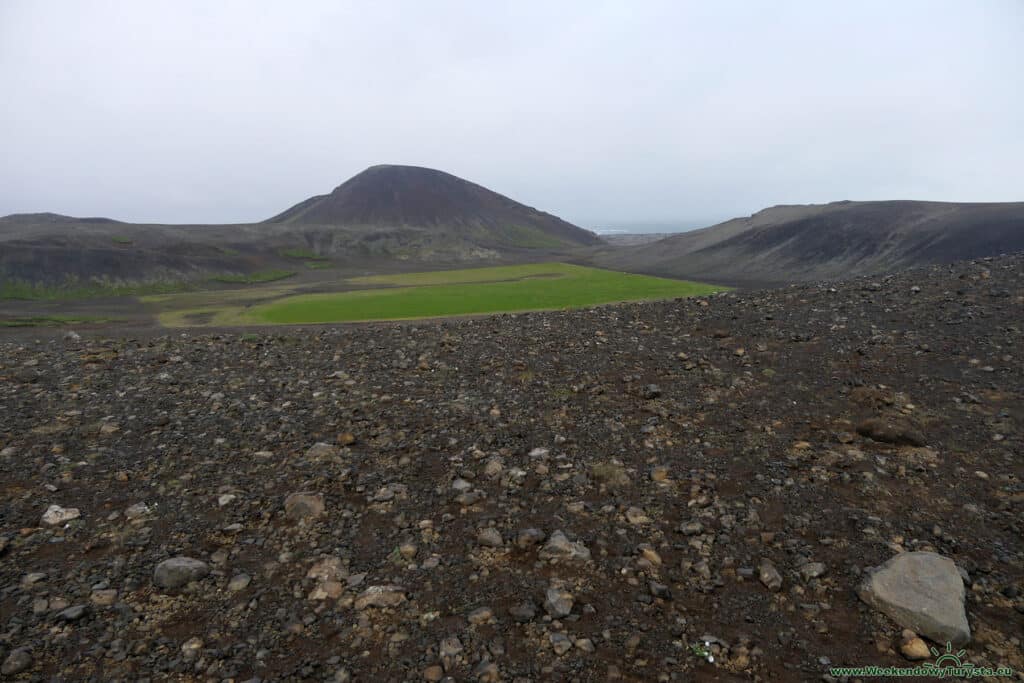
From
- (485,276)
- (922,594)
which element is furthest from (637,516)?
(485,276)

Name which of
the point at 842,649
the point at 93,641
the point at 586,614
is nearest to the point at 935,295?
the point at 842,649

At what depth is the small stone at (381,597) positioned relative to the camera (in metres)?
4.11

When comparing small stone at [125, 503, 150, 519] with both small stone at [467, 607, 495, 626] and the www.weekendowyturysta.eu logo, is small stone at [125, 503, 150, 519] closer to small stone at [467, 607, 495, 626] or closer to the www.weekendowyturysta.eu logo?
small stone at [467, 607, 495, 626]

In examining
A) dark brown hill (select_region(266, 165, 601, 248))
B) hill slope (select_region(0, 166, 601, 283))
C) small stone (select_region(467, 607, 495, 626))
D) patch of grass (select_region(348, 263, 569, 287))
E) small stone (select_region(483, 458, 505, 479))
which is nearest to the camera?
small stone (select_region(467, 607, 495, 626))

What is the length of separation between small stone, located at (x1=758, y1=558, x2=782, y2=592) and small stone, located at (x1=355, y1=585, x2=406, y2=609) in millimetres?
2831

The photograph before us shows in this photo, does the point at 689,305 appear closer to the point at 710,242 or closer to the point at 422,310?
the point at 422,310

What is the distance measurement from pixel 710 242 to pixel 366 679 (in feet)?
264

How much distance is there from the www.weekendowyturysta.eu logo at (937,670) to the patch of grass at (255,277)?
6269 cm

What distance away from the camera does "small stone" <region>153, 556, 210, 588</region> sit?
4.34 m

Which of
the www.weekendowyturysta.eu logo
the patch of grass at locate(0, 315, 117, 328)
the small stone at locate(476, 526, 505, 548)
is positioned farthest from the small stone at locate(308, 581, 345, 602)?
the patch of grass at locate(0, 315, 117, 328)

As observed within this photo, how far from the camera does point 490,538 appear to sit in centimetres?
486

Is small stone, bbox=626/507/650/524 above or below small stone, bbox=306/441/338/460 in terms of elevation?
below

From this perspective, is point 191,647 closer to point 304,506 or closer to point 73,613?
point 73,613

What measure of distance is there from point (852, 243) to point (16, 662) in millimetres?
64161
